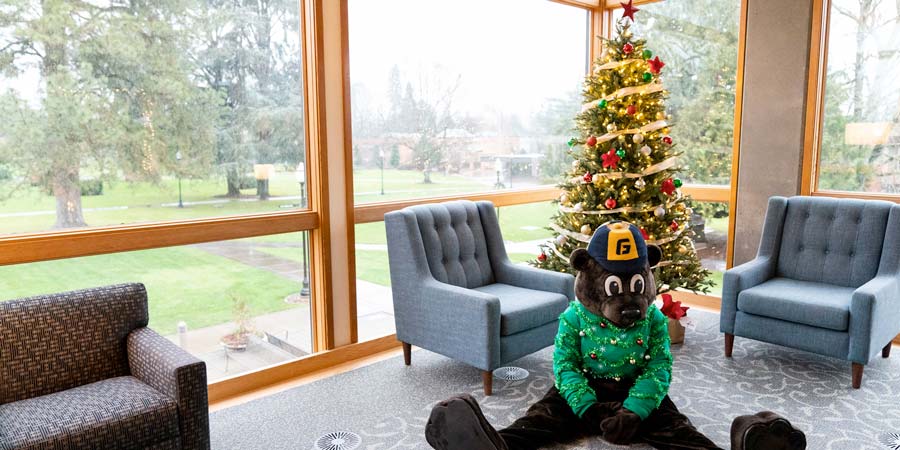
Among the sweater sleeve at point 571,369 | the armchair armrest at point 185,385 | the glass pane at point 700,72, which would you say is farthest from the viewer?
the glass pane at point 700,72

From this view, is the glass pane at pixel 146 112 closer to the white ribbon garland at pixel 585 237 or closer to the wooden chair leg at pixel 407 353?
the wooden chair leg at pixel 407 353

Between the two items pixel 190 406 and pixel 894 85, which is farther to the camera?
pixel 894 85

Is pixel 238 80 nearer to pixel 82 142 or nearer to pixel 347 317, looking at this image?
pixel 82 142

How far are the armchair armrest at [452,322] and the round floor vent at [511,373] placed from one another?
14.3 inches

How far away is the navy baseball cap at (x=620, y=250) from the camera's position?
9.68ft

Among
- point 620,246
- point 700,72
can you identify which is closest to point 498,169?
point 700,72

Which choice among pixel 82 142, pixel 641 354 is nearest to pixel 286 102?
pixel 82 142

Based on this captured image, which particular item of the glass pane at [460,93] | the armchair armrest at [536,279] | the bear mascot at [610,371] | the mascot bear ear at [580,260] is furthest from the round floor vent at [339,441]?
the glass pane at [460,93]

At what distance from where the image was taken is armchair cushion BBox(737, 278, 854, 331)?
148 inches

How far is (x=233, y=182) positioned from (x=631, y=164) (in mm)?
2611

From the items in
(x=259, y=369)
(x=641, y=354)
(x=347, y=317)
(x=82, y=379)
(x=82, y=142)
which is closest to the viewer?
(x=82, y=379)

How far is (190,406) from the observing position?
8.46 feet

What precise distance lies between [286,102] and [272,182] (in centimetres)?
50

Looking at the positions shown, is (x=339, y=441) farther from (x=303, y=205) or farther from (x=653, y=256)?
(x=653, y=256)
